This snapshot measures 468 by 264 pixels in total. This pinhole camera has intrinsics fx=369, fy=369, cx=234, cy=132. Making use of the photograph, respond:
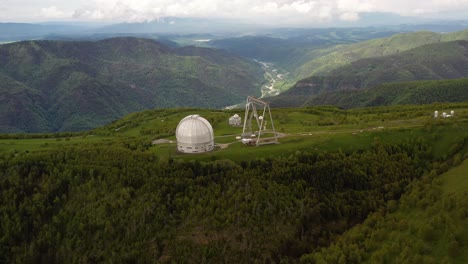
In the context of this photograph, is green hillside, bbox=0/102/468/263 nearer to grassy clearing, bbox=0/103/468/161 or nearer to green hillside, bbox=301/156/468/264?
green hillside, bbox=301/156/468/264

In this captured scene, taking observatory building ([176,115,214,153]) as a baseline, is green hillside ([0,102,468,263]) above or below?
below

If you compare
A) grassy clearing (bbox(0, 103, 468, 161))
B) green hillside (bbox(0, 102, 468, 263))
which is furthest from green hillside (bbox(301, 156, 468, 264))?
grassy clearing (bbox(0, 103, 468, 161))

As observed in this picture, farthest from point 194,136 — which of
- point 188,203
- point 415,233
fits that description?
point 415,233

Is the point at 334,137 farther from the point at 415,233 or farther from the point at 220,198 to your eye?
the point at 415,233

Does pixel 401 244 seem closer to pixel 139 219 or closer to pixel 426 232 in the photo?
pixel 426 232

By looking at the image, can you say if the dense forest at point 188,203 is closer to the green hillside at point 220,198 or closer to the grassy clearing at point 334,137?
the green hillside at point 220,198

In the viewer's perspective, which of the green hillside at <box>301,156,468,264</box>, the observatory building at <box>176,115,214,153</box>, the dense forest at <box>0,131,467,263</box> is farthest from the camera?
the observatory building at <box>176,115,214,153</box>
